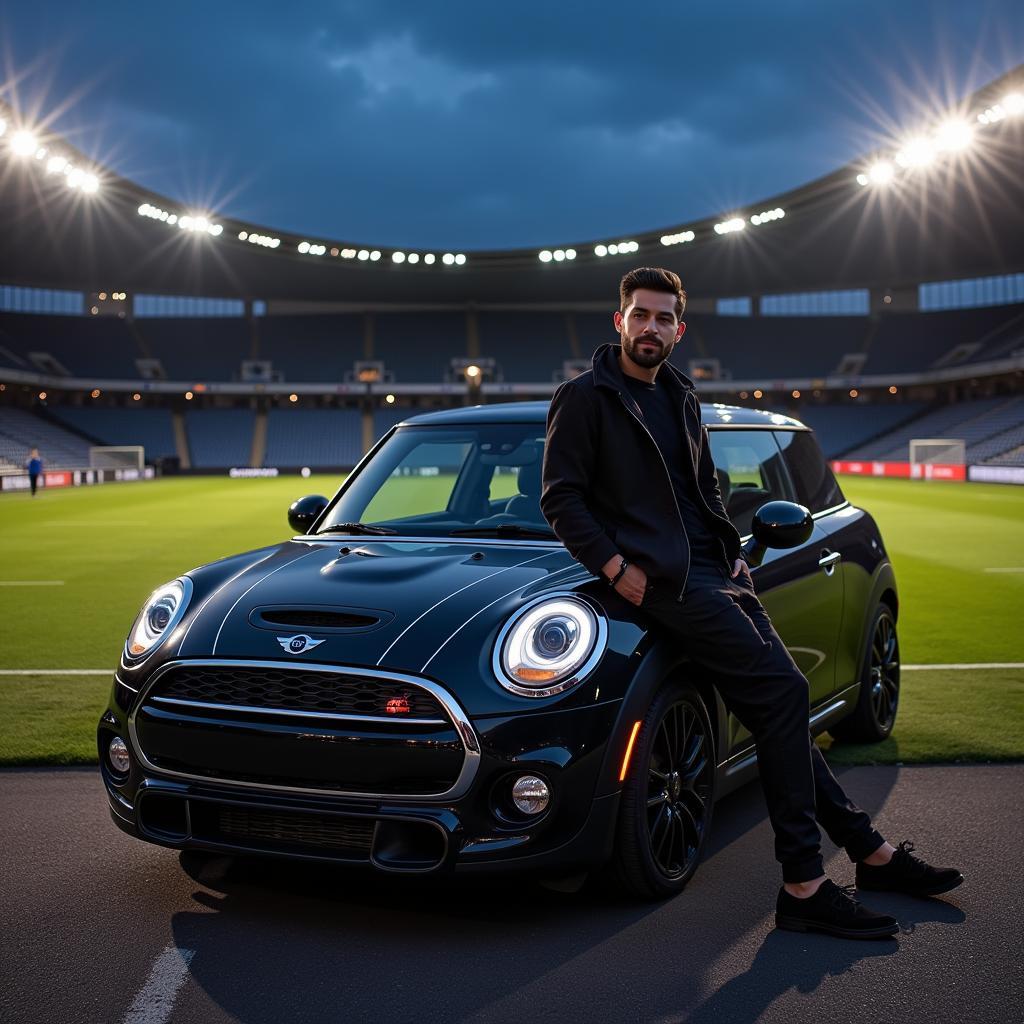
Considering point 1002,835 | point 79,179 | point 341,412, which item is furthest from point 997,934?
point 341,412

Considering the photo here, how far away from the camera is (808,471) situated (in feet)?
17.7

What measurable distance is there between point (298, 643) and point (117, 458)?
57.0 m

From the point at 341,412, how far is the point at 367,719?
73311 mm

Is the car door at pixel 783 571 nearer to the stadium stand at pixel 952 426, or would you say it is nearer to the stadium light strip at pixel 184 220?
the stadium light strip at pixel 184 220

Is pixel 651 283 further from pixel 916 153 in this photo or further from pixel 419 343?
pixel 419 343

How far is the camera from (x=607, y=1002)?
2.85m

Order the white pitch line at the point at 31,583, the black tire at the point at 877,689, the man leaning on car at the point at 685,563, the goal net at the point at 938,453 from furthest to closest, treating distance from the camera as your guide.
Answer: the goal net at the point at 938,453, the white pitch line at the point at 31,583, the black tire at the point at 877,689, the man leaning on car at the point at 685,563

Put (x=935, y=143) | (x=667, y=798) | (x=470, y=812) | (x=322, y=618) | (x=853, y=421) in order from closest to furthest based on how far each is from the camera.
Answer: (x=470, y=812), (x=322, y=618), (x=667, y=798), (x=935, y=143), (x=853, y=421)

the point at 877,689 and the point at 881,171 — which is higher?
the point at 881,171

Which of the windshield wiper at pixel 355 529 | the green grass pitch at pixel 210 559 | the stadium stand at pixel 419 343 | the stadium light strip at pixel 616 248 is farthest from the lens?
the stadium stand at pixel 419 343

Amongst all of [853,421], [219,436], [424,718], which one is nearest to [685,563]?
[424,718]

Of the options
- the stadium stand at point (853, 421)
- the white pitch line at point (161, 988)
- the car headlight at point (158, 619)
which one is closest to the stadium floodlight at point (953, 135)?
the stadium stand at point (853, 421)

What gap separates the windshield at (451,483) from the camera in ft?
14.3

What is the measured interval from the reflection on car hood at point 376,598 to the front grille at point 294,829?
1.45ft
